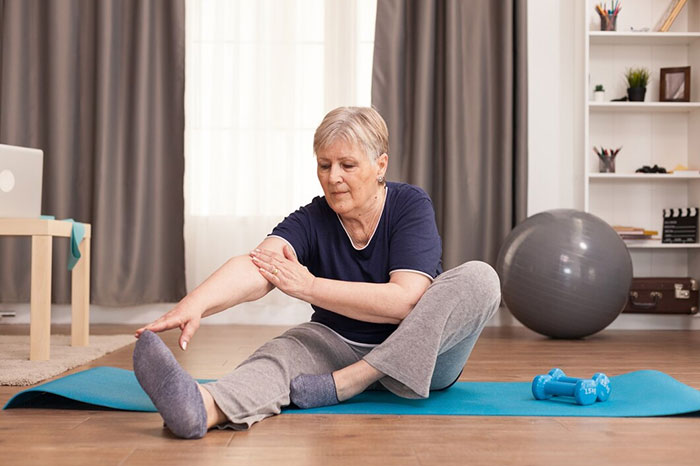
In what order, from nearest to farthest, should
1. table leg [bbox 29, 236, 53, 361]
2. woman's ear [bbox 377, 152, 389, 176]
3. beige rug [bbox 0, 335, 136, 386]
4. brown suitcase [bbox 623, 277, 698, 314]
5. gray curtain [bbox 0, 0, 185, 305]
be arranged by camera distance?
woman's ear [bbox 377, 152, 389, 176] < beige rug [bbox 0, 335, 136, 386] < table leg [bbox 29, 236, 53, 361] < brown suitcase [bbox 623, 277, 698, 314] < gray curtain [bbox 0, 0, 185, 305]

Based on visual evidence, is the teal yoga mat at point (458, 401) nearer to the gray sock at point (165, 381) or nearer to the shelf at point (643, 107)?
the gray sock at point (165, 381)

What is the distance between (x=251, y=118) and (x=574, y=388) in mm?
2963

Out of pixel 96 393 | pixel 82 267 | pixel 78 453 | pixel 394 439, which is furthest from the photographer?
pixel 82 267

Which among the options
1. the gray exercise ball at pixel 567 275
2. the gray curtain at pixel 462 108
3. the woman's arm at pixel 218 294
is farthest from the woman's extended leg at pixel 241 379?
the gray curtain at pixel 462 108

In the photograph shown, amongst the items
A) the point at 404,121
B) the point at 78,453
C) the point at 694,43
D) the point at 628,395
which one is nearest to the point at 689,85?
the point at 694,43

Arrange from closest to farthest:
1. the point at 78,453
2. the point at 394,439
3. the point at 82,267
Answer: the point at 78,453
the point at 394,439
the point at 82,267

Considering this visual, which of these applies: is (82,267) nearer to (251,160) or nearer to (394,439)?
(251,160)

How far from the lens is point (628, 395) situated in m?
2.04

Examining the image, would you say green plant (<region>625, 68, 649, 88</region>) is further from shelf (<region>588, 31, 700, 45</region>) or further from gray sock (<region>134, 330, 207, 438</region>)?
gray sock (<region>134, 330, 207, 438</region>)

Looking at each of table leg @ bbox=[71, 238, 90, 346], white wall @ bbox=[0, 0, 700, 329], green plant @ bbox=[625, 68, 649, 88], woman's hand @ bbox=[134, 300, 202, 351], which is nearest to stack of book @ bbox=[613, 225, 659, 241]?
white wall @ bbox=[0, 0, 700, 329]

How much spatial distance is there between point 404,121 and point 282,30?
2.88 feet

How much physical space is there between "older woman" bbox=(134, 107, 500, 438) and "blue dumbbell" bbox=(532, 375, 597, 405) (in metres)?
0.22

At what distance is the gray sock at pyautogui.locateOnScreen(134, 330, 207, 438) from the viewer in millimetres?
1441

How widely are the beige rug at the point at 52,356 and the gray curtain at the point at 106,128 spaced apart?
33.2 inches
